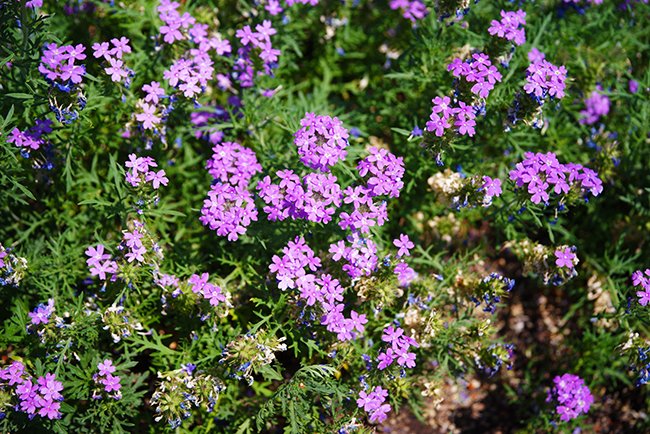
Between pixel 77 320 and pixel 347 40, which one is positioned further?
pixel 347 40

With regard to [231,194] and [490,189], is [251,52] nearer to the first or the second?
[231,194]

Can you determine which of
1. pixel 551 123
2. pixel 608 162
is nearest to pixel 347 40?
pixel 551 123

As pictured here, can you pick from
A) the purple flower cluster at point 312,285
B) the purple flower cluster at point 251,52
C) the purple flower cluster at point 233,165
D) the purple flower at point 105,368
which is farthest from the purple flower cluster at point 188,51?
the purple flower at point 105,368

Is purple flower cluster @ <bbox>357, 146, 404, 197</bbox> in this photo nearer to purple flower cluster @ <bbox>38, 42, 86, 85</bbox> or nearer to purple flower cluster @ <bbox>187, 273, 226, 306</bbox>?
purple flower cluster @ <bbox>187, 273, 226, 306</bbox>

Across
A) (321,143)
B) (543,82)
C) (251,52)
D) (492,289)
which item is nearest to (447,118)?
(543,82)

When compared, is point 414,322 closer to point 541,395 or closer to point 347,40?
point 541,395

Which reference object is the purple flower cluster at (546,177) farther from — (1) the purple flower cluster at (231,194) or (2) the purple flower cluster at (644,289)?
(1) the purple flower cluster at (231,194)
